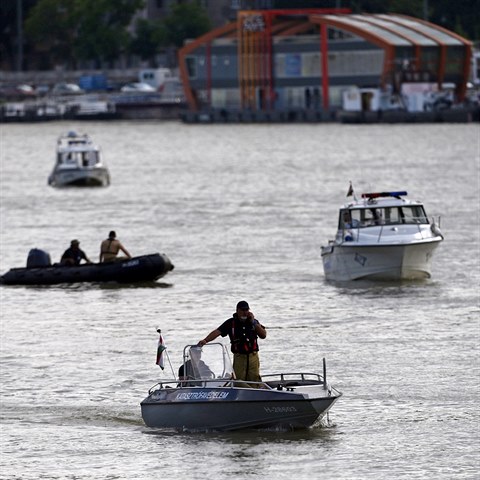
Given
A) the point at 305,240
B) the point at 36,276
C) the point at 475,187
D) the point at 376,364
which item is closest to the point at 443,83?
the point at 475,187

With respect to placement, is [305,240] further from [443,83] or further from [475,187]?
[443,83]

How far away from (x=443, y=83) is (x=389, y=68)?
7.60 m

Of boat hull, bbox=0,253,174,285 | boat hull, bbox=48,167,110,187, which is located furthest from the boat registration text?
boat hull, bbox=48,167,110,187

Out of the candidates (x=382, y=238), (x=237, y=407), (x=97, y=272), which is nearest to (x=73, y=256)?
(x=97, y=272)

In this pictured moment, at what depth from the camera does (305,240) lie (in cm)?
6588

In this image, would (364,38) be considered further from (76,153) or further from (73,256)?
(73,256)

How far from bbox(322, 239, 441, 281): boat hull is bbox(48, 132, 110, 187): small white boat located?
158ft

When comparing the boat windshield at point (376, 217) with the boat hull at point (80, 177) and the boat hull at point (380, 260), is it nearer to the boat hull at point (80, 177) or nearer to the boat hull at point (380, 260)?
the boat hull at point (380, 260)

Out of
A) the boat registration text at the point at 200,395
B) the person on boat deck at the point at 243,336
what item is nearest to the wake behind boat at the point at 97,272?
the boat registration text at the point at 200,395

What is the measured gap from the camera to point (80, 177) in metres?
98.1

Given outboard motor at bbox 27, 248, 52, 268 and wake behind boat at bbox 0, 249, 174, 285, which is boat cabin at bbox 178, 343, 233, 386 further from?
outboard motor at bbox 27, 248, 52, 268

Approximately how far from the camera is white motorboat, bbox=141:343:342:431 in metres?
29.4

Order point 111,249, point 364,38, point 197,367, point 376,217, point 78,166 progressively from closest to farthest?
→ 1. point 197,367
2. point 376,217
3. point 111,249
4. point 78,166
5. point 364,38

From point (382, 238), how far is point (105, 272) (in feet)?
25.3
